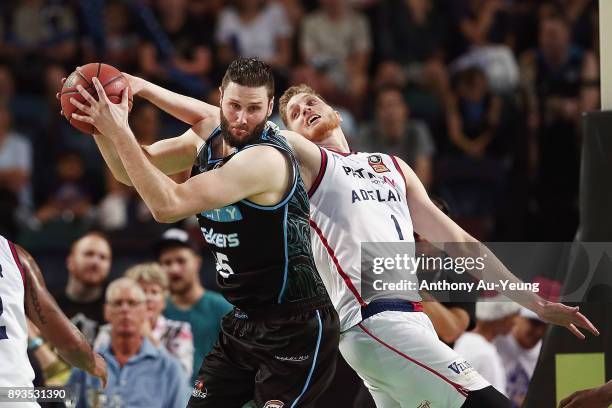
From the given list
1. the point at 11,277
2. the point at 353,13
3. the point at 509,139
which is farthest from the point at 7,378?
the point at 353,13

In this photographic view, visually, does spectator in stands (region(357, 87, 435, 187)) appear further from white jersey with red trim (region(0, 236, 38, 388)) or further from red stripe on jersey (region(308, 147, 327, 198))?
white jersey with red trim (region(0, 236, 38, 388))

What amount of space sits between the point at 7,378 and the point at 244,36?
8.88m

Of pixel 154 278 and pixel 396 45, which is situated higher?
pixel 396 45

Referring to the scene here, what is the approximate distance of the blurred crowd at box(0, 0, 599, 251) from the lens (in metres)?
11.9

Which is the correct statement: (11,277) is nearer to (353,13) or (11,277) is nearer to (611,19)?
(611,19)

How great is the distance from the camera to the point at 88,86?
5613mm

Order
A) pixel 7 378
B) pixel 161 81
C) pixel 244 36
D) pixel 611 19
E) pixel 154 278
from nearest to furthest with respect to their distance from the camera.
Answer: pixel 7 378
pixel 611 19
pixel 154 278
pixel 161 81
pixel 244 36

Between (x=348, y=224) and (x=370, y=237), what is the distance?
15cm

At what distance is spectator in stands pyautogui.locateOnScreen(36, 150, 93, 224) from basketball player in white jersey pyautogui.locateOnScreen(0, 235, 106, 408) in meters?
6.07

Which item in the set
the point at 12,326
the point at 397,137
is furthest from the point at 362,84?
the point at 12,326

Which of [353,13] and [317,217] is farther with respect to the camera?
[353,13]

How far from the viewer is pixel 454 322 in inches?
282

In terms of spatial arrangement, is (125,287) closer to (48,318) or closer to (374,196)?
(48,318)

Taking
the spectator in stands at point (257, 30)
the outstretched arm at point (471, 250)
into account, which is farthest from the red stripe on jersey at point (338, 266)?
the spectator in stands at point (257, 30)
